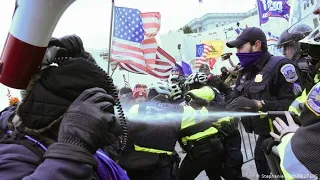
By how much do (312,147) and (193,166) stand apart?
11.2 feet

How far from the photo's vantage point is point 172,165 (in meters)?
4.06

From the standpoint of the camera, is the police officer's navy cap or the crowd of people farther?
the police officer's navy cap

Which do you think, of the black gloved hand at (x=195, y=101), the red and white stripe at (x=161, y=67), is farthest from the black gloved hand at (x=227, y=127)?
the red and white stripe at (x=161, y=67)

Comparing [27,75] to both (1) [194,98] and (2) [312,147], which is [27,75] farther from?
(1) [194,98]

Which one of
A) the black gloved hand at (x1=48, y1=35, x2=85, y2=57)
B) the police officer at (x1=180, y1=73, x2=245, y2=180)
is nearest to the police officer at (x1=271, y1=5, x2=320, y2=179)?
the black gloved hand at (x1=48, y1=35, x2=85, y2=57)

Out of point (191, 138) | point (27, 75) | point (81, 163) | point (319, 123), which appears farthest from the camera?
point (191, 138)

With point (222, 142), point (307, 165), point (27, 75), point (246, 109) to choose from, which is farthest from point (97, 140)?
point (222, 142)

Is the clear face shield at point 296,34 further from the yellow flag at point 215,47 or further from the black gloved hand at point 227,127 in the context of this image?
the yellow flag at point 215,47

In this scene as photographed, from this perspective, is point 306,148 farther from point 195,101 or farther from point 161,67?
point 161,67

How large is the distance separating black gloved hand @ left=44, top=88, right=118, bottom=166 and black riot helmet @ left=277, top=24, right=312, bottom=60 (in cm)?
396

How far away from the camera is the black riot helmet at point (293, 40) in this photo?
464 centimetres

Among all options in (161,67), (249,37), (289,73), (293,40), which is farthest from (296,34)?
(161,67)

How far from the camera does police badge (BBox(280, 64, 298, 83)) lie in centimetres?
389

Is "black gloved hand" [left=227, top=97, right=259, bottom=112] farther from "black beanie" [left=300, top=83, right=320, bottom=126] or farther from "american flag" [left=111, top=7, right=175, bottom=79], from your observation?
"american flag" [left=111, top=7, right=175, bottom=79]
